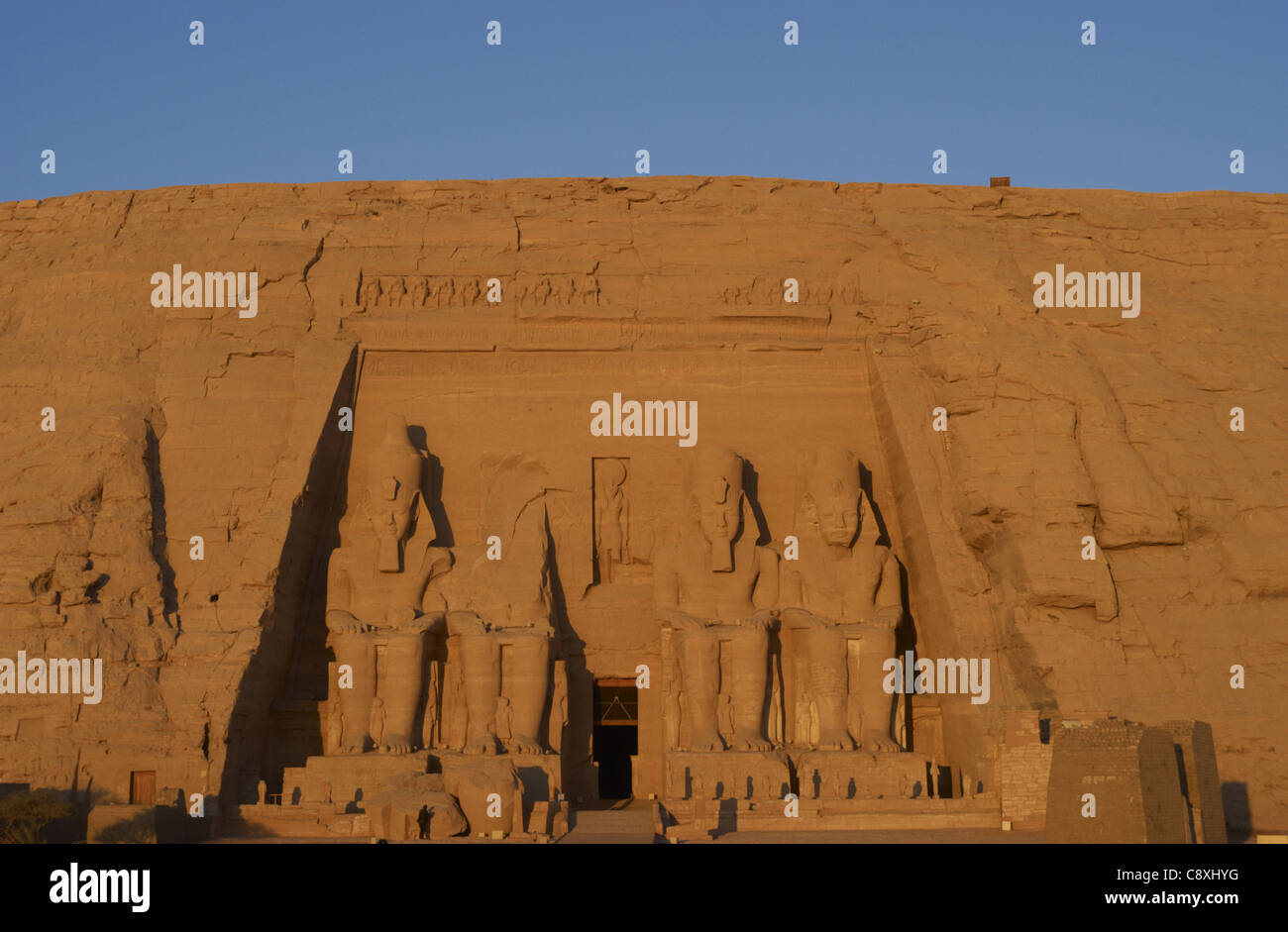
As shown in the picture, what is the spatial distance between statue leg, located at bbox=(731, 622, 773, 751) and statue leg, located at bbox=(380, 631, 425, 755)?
3158mm

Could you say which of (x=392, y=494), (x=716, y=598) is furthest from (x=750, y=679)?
(x=392, y=494)

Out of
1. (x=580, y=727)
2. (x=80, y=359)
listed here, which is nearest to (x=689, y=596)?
(x=580, y=727)

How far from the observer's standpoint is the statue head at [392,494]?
17.6 metres

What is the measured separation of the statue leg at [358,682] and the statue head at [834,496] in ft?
15.8

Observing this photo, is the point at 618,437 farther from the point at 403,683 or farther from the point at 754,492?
the point at 403,683

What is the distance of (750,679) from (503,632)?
2.52 m

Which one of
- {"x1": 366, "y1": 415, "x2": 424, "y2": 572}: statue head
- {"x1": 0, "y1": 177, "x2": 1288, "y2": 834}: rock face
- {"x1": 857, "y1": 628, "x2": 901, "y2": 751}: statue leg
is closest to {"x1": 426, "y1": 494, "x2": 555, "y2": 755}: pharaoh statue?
{"x1": 0, "y1": 177, "x2": 1288, "y2": 834}: rock face

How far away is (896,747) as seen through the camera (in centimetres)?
1673

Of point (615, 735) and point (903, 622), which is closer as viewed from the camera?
point (903, 622)

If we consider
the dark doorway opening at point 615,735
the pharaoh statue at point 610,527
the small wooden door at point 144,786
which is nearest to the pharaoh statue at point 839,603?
the pharaoh statue at point 610,527

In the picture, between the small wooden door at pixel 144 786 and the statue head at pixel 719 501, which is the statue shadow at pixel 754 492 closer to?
the statue head at pixel 719 501

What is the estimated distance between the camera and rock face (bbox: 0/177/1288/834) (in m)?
16.2

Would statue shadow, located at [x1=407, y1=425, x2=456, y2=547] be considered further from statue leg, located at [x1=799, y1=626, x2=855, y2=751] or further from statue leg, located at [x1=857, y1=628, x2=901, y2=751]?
statue leg, located at [x1=857, y1=628, x2=901, y2=751]

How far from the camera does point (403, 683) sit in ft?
55.2
